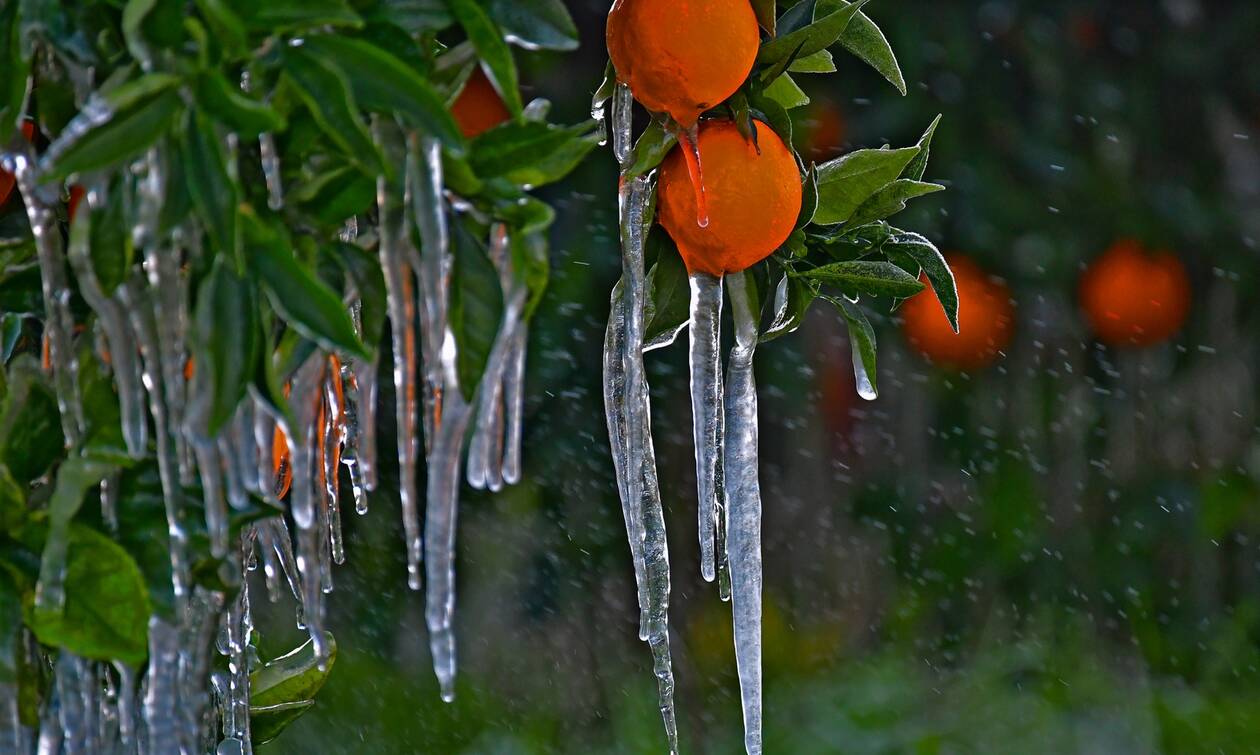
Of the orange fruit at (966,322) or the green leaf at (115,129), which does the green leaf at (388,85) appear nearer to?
the green leaf at (115,129)

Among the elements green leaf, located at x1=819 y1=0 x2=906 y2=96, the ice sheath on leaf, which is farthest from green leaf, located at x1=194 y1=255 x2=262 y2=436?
green leaf, located at x1=819 y1=0 x2=906 y2=96

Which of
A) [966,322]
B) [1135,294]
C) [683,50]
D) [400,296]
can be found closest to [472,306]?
[400,296]

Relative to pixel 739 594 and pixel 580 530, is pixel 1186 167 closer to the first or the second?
pixel 580 530

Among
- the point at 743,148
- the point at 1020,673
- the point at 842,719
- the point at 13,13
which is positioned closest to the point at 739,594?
the point at 743,148

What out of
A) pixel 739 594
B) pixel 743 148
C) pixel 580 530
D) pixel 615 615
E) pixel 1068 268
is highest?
pixel 743 148

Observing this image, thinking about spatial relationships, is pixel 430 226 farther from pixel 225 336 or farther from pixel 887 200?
pixel 887 200

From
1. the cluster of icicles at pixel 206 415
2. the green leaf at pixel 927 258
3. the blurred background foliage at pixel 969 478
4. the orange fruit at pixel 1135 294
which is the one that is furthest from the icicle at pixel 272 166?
the orange fruit at pixel 1135 294
